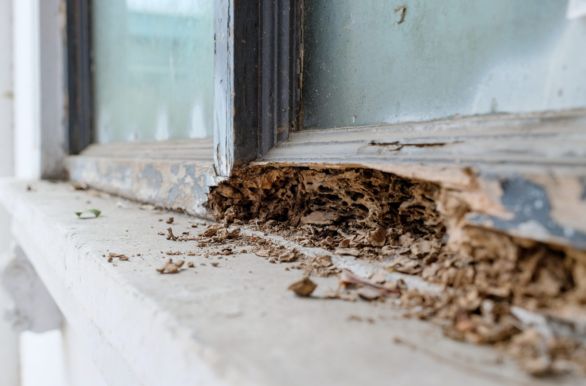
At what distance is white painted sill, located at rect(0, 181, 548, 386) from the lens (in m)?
0.28

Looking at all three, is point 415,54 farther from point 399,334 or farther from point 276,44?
point 399,334

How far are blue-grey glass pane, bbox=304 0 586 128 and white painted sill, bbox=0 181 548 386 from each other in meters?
0.25

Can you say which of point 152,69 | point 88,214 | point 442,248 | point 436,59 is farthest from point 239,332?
point 152,69

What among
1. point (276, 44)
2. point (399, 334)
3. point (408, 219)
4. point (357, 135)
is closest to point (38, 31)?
point (276, 44)

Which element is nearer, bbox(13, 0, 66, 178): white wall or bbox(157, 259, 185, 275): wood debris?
Result: bbox(157, 259, 185, 275): wood debris

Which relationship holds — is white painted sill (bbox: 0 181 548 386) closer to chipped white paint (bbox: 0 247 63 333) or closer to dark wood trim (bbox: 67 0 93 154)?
chipped white paint (bbox: 0 247 63 333)

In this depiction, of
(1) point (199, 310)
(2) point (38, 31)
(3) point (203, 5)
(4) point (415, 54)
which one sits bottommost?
(1) point (199, 310)

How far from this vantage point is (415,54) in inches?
22.5

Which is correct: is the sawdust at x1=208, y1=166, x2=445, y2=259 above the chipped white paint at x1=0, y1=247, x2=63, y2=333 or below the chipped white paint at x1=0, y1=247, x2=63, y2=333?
above

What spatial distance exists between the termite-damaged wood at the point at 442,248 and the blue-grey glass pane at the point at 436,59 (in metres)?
0.11

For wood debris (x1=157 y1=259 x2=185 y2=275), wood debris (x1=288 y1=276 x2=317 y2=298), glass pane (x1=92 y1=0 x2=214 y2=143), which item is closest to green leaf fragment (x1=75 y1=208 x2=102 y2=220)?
glass pane (x1=92 y1=0 x2=214 y2=143)

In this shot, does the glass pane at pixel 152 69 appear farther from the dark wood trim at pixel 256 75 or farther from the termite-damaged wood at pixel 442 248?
the termite-damaged wood at pixel 442 248

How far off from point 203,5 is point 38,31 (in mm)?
1387

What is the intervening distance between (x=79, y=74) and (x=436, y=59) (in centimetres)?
196
